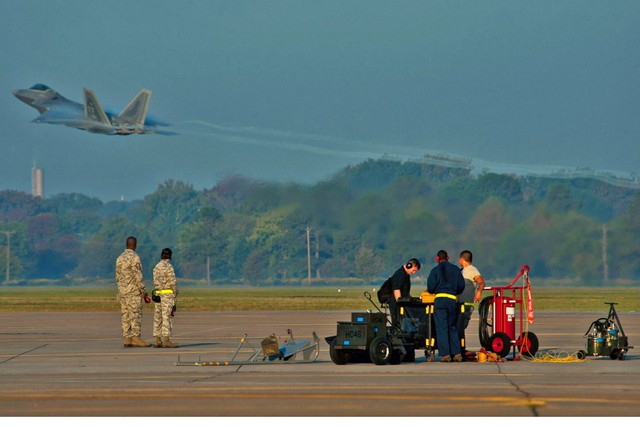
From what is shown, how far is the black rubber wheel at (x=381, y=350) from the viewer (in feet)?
66.1

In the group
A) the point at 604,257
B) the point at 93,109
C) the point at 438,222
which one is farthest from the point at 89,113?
the point at 604,257

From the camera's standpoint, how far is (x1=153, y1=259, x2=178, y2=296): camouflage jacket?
23750mm

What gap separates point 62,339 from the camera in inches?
1129

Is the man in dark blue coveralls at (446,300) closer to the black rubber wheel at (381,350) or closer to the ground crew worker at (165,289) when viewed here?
the black rubber wheel at (381,350)

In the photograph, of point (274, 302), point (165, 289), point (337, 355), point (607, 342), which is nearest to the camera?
point (337, 355)

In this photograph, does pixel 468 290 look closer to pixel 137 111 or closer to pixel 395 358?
pixel 395 358

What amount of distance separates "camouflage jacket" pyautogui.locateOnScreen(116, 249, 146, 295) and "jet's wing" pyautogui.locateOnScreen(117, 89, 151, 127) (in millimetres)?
62766

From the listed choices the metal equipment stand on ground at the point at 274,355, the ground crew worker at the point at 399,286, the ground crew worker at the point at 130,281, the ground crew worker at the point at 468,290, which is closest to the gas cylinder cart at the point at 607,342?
the ground crew worker at the point at 468,290

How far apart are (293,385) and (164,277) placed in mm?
7768

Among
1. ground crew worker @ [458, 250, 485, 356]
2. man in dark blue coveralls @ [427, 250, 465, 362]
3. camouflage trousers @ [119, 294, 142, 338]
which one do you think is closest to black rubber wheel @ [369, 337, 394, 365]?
man in dark blue coveralls @ [427, 250, 465, 362]

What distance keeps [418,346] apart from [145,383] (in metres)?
6.07

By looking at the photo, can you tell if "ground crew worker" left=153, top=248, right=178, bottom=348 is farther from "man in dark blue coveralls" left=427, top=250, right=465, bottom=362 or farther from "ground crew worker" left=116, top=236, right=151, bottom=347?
"man in dark blue coveralls" left=427, top=250, right=465, bottom=362

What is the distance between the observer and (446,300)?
20578 mm
